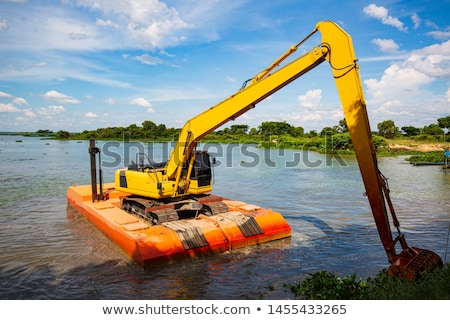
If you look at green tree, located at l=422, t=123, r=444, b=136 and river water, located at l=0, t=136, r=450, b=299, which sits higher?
green tree, located at l=422, t=123, r=444, b=136

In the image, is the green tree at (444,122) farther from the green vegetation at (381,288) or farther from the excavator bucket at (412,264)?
the green vegetation at (381,288)

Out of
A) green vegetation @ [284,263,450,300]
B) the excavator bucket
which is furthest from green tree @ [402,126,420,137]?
green vegetation @ [284,263,450,300]

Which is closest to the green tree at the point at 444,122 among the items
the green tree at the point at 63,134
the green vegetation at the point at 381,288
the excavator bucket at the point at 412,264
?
the excavator bucket at the point at 412,264

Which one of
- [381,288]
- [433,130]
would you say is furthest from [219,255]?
[433,130]

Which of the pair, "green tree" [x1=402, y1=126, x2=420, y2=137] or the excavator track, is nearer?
the excavator track

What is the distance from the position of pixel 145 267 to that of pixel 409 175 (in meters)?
24.2

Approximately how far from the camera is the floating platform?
955cm

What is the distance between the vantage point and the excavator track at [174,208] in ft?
37.2

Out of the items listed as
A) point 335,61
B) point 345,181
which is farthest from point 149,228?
point 345,181

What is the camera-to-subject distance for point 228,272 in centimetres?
923

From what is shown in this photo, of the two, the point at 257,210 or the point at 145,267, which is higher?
the point at 257,210

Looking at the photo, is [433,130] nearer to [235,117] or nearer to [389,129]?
[389,129]

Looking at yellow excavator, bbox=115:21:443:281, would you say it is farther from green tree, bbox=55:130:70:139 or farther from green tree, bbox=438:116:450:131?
green tree, bbox=55:130:70:139

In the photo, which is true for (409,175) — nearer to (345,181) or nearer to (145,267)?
(345,181)
